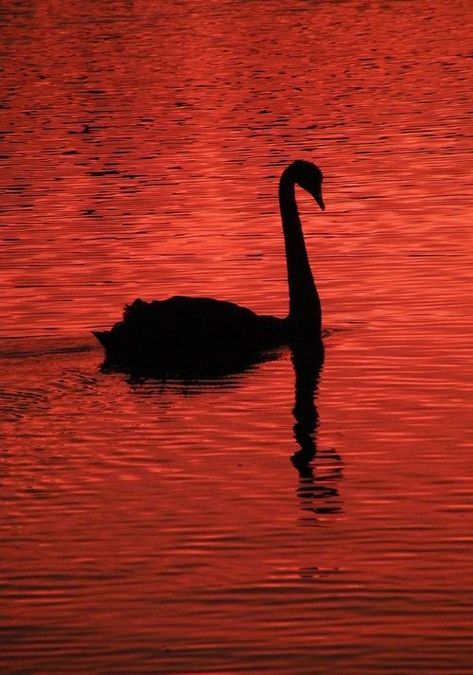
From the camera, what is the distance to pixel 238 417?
13.3 metres

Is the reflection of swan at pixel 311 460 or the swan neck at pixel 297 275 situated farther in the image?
the swan neck at pixel 297 275

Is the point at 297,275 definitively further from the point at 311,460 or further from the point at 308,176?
the point at 311,460

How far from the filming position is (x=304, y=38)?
51562 mm

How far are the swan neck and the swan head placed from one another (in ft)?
0.32

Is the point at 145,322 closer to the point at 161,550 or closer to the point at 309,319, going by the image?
the point at 309,319

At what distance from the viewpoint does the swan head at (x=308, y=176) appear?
16.9 m

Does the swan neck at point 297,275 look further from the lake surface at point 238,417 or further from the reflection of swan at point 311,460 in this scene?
the reflection of swan at point 311,460

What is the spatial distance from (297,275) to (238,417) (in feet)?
11.0

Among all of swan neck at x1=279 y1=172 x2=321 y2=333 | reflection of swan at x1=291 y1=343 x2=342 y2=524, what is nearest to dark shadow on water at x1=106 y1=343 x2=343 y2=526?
reflection of swan at x1=291 y1=343 x2=342 y2=524

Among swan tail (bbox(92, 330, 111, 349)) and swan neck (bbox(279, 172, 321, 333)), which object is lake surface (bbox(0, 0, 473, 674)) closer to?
swan tail (bbox(92, 330, 111, 349))

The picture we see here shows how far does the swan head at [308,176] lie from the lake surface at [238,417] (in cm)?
Answer: 99

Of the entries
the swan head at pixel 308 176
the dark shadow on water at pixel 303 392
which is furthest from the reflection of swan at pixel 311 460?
the swan head at pixel 308 176

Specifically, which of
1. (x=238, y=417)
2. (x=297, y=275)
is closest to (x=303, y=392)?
(x=238, y=417)

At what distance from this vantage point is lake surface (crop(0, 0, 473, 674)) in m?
9.08
